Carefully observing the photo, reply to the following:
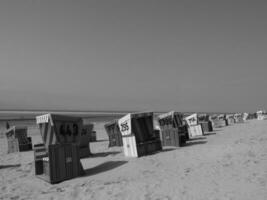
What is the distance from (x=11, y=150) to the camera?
60.5 ft

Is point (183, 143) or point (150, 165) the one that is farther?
point (183, 143)

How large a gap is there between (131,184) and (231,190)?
2.68 m

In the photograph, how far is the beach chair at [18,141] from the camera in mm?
18241

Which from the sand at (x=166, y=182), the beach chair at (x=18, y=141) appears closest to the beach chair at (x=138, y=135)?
the sand at (x=166, y=182)

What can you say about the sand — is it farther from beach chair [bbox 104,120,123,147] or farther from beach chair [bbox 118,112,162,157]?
beach chair [bbox 104,120,123,147]

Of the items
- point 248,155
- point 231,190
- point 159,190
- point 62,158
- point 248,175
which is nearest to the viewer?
point 231,190

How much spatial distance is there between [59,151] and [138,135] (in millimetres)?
4912

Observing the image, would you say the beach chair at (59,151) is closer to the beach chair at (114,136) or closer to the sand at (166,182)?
the sand at (166,182)

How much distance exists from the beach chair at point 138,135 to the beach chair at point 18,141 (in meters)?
11.0

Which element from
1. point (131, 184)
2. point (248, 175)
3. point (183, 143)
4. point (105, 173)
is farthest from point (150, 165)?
point (183, 143)

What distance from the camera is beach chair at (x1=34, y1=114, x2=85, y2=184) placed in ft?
25.8

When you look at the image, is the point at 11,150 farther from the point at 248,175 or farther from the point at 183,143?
the point at 248,175

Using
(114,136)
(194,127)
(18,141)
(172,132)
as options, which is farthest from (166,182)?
(18,141)

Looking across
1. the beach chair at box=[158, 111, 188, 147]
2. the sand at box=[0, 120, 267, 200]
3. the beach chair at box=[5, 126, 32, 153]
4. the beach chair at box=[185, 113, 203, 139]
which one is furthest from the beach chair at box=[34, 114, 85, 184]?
the beach chair at box=[185, 113, 203, 139]
